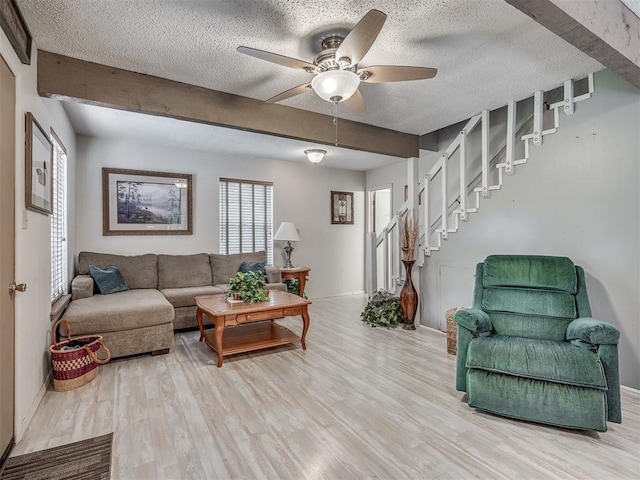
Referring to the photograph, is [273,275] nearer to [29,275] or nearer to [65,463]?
[29,275]

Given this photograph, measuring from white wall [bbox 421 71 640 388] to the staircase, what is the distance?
0.12 meters

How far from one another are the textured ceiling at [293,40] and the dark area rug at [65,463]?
96.8 inches

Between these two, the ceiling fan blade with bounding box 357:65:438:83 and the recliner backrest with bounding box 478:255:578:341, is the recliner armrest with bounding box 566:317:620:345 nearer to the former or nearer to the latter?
the recliner backrest with bounding box 478:255:578:341

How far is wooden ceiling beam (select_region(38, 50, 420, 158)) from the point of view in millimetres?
2426

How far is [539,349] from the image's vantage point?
2176mm

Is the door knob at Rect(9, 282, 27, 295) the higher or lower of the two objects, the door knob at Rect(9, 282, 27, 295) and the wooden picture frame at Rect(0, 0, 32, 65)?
the lower

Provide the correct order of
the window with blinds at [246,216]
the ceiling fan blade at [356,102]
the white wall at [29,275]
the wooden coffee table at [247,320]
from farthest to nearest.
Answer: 1. the window with blinds at [246,216]
2. the wooden coffee table at [247,320]
3. the ceiling fan blade at [356,102]
4. the white wall at [29,275]

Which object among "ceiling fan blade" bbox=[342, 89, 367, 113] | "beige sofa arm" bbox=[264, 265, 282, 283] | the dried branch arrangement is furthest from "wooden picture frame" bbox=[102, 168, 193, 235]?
"ceiling fan blade" bbox=[342, 89, 367, 113]

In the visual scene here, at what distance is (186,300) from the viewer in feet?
13.5

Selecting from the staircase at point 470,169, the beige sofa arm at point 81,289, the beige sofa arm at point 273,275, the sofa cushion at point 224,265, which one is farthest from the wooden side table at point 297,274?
the beige sofa arm at point 81,289

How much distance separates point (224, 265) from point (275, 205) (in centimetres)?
147

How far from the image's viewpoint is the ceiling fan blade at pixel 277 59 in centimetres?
193

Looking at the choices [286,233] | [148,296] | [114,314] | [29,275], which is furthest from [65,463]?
[286,233]

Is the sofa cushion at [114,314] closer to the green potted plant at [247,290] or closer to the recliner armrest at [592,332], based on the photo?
the green potted plant at [247,290]
